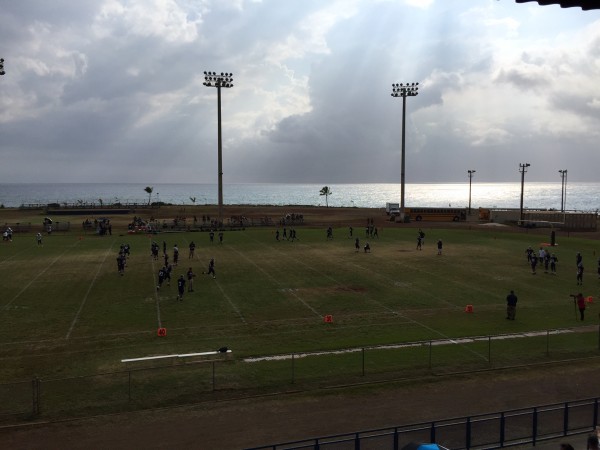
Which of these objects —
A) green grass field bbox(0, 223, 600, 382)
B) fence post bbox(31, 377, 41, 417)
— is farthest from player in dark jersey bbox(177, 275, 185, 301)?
fence post bbox(31, 377, 41, 417)

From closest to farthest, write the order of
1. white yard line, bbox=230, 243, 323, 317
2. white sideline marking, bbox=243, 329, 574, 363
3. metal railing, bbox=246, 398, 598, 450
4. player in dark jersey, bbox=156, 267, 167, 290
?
metal railing, bbox=246, 398, 598, 450, white sideline marking, bbox=243, 329, 574, 363, white yard line, bbox=230, 243, 323, 317, player in dark jersey, bbox=156, 267, 167, 290

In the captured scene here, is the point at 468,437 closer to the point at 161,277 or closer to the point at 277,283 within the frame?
the point at 277,283

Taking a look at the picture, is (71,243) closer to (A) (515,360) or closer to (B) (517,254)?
(B) (517,254)

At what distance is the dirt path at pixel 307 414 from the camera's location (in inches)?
530

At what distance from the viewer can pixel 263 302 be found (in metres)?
29.3

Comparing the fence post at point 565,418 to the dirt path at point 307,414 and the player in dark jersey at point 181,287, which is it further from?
the player in dark jersey at point 181,287

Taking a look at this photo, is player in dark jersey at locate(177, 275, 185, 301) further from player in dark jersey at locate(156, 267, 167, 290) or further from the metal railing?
the metal railing

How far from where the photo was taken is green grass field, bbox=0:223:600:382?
2164 cm

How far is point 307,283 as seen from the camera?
34.6 metres

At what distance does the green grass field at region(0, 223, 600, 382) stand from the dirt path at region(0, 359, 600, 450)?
3.55 meters

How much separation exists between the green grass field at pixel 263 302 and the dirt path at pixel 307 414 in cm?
355

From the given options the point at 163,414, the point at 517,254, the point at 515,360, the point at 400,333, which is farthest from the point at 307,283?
the point at 517,254

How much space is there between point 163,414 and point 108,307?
14737 mm

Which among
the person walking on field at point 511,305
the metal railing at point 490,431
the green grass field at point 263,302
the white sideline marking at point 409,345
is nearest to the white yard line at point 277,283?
the green grass field at point 263,302
